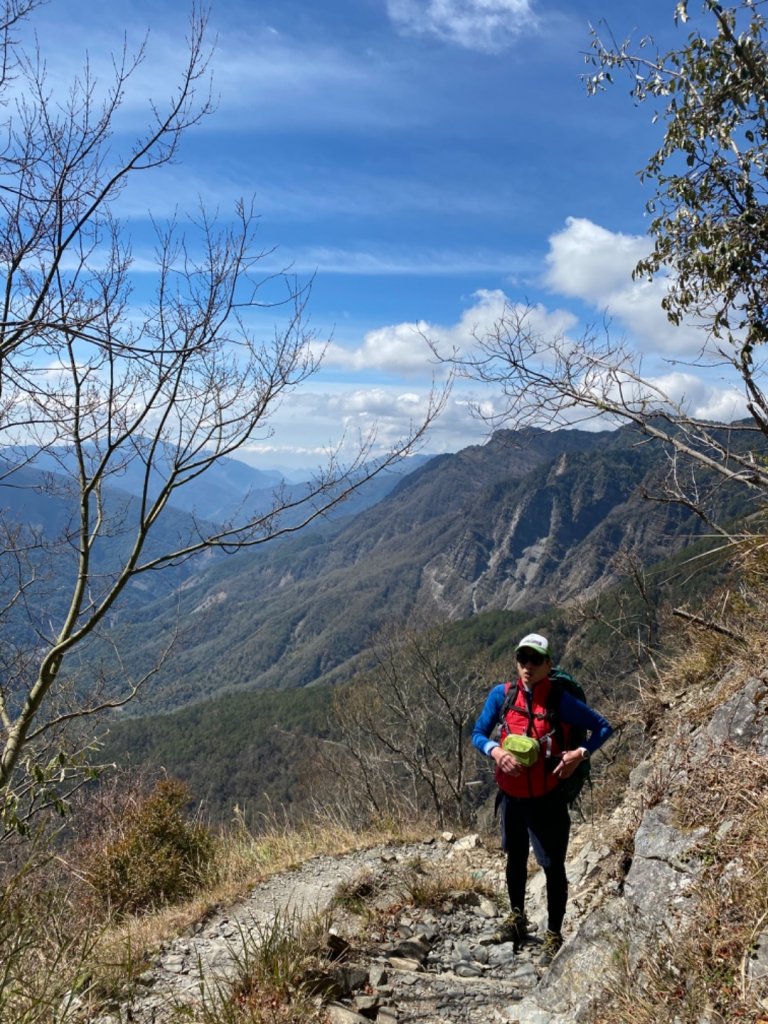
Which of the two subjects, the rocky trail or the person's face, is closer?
the rocky trail

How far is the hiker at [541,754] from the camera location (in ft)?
12.4

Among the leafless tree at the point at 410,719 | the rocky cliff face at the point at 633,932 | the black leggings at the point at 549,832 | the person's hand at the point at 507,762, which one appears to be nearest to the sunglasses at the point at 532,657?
the person's hand at the point at 507,762

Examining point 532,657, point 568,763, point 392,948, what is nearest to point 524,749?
point 568,763

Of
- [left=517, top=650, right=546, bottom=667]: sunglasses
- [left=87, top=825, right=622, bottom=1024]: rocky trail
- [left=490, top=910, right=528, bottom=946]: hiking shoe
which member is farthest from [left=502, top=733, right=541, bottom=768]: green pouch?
[left=490, top=910, right=528, bottom=946]: hiking shoe

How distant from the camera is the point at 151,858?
7.12 m

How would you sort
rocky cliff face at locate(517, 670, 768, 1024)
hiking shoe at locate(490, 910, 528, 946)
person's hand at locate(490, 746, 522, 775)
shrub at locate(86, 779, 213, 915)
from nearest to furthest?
1. rocky cliff face at locate(517, 670, 768, 1024)
2. person's hand at locate(490, 746, 522, 775)
3. hiking shoe at locate(490, 910, 528, 946)
4. shrub at locate(86, 779, 213, 915)

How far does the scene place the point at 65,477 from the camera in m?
6.12

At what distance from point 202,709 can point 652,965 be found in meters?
126

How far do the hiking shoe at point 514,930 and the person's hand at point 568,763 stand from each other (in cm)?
123

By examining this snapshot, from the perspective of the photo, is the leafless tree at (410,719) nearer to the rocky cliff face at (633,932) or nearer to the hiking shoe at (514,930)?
the rocky cliff face at (633,932)

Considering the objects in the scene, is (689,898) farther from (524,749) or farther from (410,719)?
(410,719)

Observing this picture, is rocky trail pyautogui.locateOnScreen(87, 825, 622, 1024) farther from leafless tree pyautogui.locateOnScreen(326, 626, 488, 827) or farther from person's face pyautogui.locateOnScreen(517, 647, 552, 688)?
leafless tree pyautogui.locateOnScreen(326, 626, 488, 827)

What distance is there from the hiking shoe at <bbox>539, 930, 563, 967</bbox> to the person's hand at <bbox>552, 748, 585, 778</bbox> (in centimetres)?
103

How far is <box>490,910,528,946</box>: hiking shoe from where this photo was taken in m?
4.14
